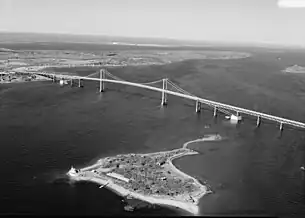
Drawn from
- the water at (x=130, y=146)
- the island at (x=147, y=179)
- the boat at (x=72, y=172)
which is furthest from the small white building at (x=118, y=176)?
the boat at (x=72, y=172)

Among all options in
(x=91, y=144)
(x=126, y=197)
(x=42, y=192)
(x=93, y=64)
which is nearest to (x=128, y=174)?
(x=126, y=197)

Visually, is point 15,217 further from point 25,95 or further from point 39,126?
point 25,95

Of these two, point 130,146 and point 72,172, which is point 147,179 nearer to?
point 72,172

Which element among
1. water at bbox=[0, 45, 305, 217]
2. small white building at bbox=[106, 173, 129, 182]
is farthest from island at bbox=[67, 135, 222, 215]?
water at bbox=[0, 45, 305, 217]

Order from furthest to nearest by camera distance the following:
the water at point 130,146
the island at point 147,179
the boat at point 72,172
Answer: the boat at point 72,172
the water at point 130,146
the island at point 147,179

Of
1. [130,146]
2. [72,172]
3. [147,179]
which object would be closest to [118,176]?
[147,179]

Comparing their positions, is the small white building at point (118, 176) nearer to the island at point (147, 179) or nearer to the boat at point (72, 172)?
the island at point (147, 179)
